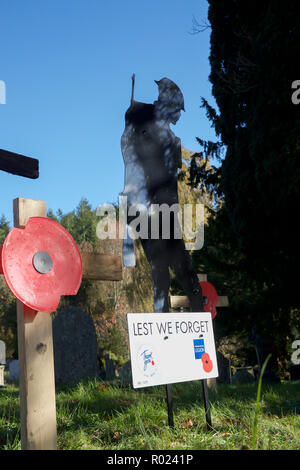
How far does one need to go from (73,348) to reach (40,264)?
6286 mm

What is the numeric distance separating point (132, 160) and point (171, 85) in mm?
1334

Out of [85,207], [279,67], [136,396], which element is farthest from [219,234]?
[85,207]

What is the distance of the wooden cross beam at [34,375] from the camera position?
8.95 feet

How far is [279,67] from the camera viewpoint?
21.4 feet

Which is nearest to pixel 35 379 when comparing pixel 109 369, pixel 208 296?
pixel 208 296

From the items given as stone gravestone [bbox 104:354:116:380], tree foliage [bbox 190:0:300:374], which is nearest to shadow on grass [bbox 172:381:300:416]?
tree foliage [bbox 190:0:300:374]

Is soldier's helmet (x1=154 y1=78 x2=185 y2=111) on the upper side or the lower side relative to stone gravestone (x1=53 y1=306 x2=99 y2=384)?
upper

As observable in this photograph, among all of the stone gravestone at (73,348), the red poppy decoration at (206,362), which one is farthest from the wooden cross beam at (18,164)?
the stone gravestone at (73,348)

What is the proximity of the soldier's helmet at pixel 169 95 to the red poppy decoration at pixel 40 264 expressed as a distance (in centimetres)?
396

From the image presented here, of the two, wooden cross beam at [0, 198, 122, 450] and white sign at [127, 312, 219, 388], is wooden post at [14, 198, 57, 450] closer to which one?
wooden cross beam at [0, 198, 122, 450]

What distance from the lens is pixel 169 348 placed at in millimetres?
3535

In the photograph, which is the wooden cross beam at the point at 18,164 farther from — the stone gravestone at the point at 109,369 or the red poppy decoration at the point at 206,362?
the stone gravestone at the point at 109,369

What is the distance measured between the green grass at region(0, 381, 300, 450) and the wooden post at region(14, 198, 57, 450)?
17.8 inches

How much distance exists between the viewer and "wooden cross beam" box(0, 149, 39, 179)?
3.49 metres
